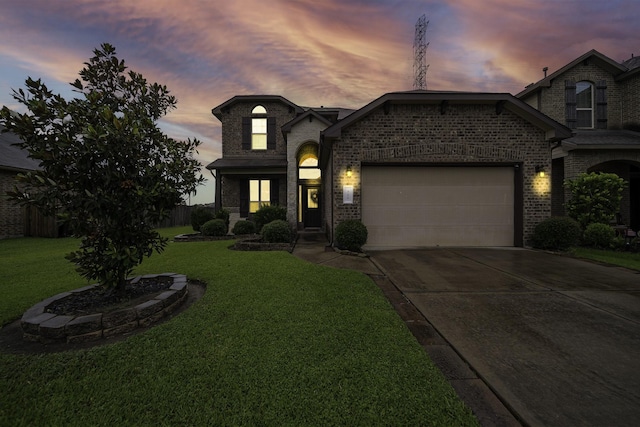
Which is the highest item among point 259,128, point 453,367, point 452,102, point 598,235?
point 259,128

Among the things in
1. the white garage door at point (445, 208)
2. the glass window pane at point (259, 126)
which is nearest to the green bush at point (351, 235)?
the white garage door at point (445, 208)

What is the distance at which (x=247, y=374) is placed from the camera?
7.13ft

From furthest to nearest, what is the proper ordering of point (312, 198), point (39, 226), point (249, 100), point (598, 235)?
1. point (249, 100)
2. point (312, 198)
3. point (39, 226)
4. point (598, 235)

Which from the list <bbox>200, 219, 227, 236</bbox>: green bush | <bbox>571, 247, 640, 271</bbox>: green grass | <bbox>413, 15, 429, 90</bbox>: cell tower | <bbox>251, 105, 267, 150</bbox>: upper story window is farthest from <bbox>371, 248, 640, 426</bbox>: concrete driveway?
<bbox>413, 15, 429, 90</bbox>: cell tower

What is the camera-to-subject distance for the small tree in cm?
909

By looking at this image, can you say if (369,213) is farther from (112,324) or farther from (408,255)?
(112,324)

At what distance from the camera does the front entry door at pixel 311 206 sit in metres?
15.0

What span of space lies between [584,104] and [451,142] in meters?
11.0

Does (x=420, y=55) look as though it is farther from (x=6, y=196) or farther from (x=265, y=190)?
(x=6, y=196)

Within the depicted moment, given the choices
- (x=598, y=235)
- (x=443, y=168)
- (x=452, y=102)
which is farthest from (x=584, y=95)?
(x=443, y=168)

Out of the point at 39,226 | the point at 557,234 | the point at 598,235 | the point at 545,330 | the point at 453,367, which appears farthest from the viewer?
the point at 39,226

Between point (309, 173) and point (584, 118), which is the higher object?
point (584, 118)

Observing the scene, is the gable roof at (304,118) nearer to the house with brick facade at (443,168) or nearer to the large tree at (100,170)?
the house with brick facade at (443,168)

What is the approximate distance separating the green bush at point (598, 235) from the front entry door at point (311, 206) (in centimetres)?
1128
